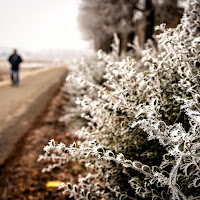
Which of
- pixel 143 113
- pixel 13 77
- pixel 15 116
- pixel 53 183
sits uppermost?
pixel 143 113

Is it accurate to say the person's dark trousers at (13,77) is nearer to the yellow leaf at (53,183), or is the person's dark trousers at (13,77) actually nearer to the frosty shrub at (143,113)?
the yellow leaf at (53,183)

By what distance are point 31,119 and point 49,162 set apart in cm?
246

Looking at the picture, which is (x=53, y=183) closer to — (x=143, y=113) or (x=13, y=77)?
(x=143, y=113)

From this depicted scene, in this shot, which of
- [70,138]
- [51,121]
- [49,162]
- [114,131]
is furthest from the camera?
[51,121]

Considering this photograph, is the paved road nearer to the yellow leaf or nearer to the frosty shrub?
the yellow leaf

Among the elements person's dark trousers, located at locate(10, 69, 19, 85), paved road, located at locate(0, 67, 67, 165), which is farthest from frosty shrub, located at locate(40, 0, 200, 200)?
person's dark trousers, located at locate(10, 69, 19, 85)

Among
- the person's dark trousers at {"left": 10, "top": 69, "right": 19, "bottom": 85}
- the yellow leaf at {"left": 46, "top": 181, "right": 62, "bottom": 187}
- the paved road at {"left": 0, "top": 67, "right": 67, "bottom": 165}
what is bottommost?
the yellow leaf at {"left": 46, "top": 181, "right": 62, "bottom": 187}

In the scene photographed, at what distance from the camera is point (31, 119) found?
204 inches

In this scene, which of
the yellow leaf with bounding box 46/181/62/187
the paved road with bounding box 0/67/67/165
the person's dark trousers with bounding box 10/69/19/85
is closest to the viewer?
the yellow leaf with bounding box 46/181/62/187

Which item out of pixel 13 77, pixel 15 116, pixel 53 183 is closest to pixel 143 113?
pixel 53 183

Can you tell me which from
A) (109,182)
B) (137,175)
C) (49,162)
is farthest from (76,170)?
(137,175)

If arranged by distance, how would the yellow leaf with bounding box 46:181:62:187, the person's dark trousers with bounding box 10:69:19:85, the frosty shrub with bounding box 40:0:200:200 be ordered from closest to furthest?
the frosty shrub with bounding box 40:0:200:200
the yellow leaf with bounding box 46:181:62:187
the person's dark trousers with bounding box 10:69:19:85

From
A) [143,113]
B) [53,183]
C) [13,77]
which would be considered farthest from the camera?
[13,77]

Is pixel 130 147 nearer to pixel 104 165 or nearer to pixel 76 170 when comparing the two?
pixel 104 165
